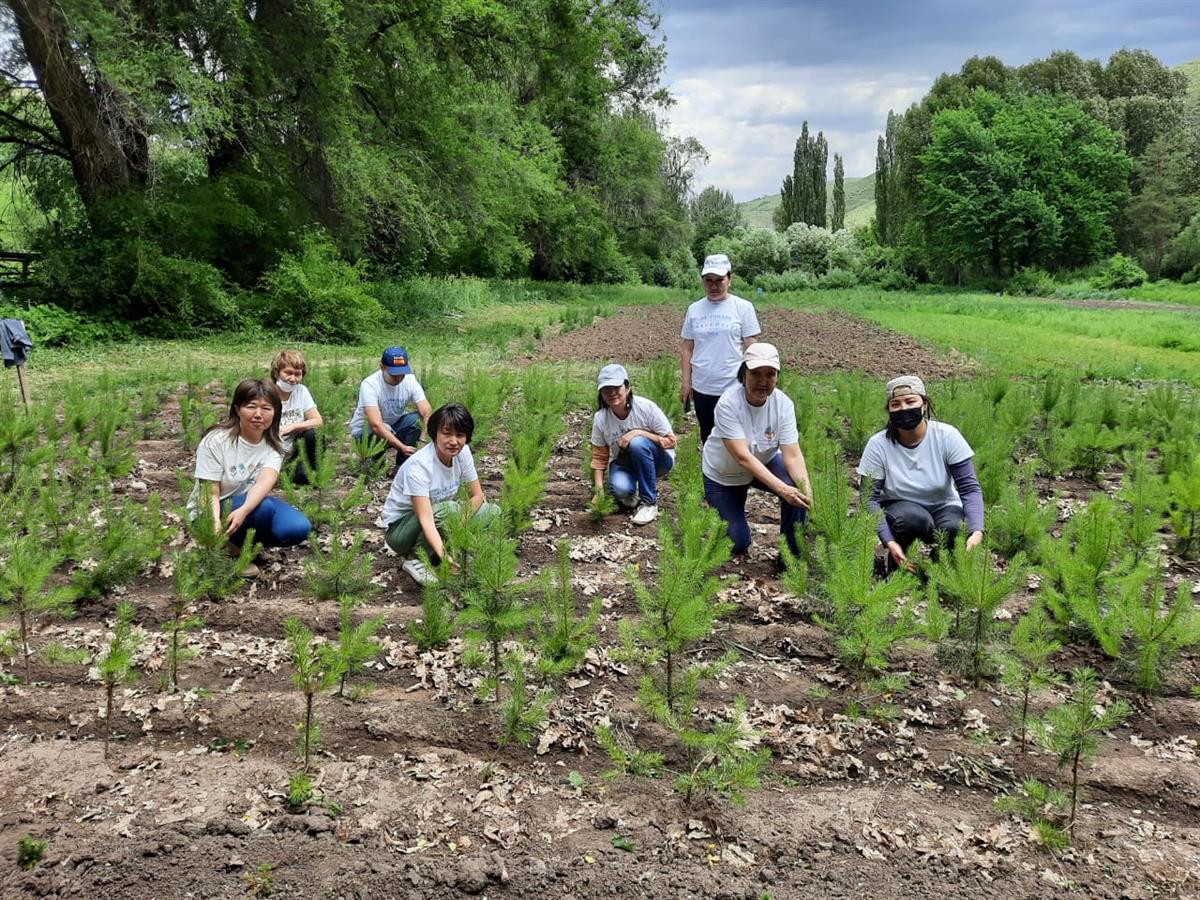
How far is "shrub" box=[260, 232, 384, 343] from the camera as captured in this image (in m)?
16.0

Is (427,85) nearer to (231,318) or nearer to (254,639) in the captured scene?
(231,318)

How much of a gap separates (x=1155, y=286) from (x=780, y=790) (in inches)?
1710

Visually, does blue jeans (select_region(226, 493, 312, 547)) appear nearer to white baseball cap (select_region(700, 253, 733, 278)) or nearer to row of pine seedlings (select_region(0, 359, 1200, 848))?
row of pine seedlings (select_region(0, 359, 1200, 848))

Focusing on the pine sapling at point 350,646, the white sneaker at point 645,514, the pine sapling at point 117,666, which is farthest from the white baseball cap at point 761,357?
the pine sapling at point 117,666

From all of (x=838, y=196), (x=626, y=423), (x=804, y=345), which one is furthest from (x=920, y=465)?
(x=838, y=196)

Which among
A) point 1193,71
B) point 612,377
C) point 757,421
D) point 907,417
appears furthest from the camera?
point 1193,71

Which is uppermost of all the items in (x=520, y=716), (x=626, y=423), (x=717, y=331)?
(x=717, y=331)

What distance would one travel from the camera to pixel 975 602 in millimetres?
3406

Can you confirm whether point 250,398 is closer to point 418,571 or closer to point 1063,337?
point 418,571

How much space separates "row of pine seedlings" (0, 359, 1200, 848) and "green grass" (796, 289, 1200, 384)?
6.94m

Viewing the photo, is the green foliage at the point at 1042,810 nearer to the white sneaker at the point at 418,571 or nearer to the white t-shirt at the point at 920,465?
the white t-shirt at the point at 920,465

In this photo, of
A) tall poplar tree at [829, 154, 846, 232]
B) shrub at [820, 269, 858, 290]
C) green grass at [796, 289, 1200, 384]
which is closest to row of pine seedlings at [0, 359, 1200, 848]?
green grass at [796, 289, 1200, 384]

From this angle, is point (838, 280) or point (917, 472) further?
point (838, 280)

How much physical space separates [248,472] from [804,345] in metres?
12.3
